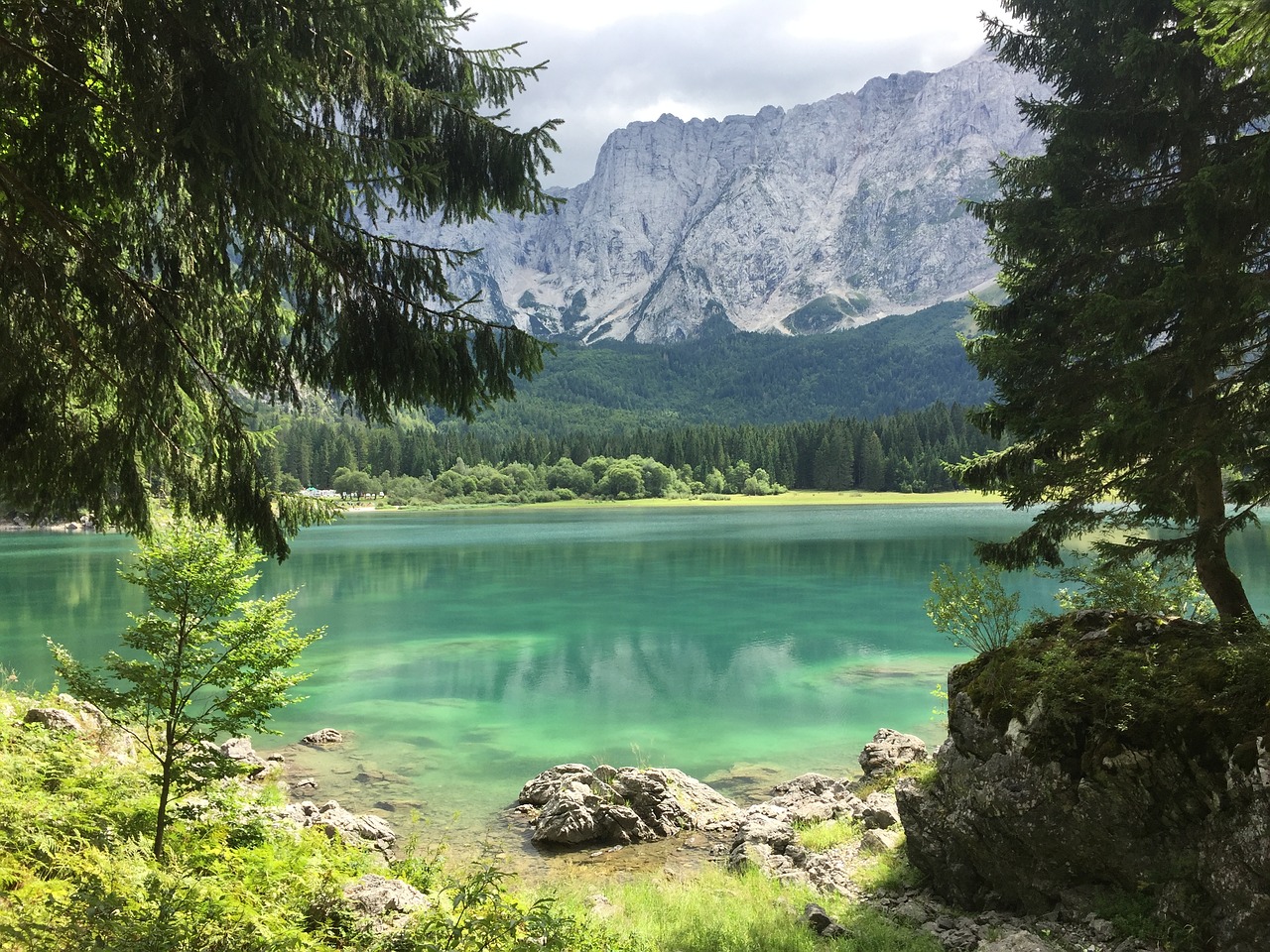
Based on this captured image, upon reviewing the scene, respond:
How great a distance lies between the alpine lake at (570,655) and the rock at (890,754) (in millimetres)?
875

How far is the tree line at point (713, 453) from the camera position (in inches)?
4734

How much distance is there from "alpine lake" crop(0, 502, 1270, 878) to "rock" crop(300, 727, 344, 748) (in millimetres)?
281

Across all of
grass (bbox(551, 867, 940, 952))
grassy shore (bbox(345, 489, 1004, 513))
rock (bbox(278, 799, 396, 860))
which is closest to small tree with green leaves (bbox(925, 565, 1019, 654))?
grass (bbox(551, 867, 940, 952))

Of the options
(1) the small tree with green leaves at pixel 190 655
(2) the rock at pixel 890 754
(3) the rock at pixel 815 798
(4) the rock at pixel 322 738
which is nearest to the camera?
(1) the small tree with green leaves at pixel 190 655

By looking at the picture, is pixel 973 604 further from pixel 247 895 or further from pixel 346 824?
pixel 247 895

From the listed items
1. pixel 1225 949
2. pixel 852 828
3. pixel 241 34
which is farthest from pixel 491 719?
pixel 241 34

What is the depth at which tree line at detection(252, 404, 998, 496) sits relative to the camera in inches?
4734

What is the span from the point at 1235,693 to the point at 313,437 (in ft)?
501

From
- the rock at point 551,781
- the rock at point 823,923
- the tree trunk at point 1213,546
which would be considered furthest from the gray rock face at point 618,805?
the tree trunk at point 1213,546

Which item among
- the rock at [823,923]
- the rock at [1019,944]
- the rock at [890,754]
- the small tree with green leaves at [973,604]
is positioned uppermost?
the small tree with green leaves at [973,604]

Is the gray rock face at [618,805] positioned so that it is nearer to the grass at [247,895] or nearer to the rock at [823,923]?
the grass at [247,895]

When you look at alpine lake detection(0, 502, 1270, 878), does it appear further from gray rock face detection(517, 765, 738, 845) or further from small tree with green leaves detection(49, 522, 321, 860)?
small tree with green leaves detection(49, 522, 321, 860)

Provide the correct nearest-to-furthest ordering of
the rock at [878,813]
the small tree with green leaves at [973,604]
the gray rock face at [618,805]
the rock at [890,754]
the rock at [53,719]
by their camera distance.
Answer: the rock at [878,813]
the rock at [53,719]
the gray rock face at [618,805]
the rock at [890,754]
the small tree with green leaves at [973,604]

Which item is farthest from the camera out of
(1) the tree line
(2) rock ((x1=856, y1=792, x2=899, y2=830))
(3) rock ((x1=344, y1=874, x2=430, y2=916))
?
(1) the tree line
